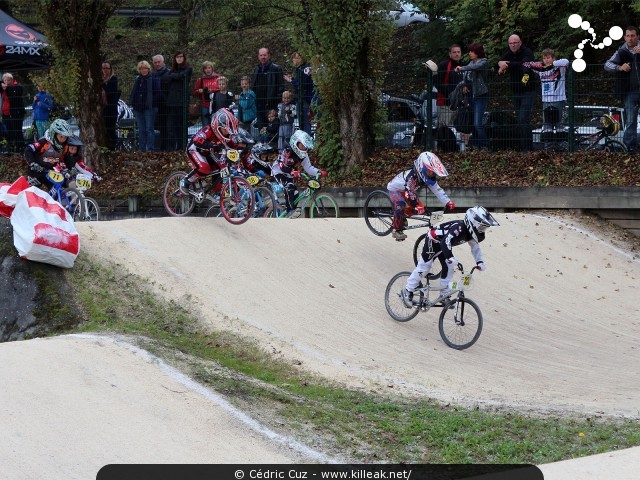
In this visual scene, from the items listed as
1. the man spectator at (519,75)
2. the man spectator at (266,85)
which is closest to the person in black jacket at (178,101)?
the man spectator at (266,85)

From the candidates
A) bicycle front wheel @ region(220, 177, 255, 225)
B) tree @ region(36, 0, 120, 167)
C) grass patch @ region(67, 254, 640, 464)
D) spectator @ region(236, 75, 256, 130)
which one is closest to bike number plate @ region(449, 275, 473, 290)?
grass patch @ region(67, 254, 640, 464)

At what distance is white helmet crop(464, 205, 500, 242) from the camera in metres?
14.2

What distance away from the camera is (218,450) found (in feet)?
29.7

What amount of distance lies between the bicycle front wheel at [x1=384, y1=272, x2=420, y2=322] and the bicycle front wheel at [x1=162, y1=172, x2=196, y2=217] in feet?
13.7

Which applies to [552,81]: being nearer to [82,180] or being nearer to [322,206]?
[322,206]

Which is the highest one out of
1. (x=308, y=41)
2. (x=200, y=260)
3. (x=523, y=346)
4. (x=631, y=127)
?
(x=308, y=41)

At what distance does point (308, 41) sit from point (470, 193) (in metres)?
5.79

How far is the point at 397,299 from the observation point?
15398 millimetres

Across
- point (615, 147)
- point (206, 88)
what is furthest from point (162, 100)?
point (615, 147)

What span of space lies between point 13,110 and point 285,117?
7418 millimetres

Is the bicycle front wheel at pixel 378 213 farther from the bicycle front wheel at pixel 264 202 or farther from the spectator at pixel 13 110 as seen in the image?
the spectator at pixel 13 110

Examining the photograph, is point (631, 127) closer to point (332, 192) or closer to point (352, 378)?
point (332, 192)

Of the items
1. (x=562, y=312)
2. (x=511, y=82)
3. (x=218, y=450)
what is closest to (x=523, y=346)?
(x=562, y=312)

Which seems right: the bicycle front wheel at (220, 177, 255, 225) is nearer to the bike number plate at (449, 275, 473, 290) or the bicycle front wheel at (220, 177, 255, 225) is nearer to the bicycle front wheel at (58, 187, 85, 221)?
the bicycle front wheel at (58, 187, 85, 221)
